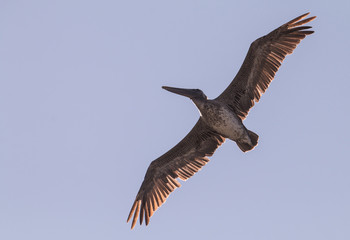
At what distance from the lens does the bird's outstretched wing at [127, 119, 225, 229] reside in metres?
14.5

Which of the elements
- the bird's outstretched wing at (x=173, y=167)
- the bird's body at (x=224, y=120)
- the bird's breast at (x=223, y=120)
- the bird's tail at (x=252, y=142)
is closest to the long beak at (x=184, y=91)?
the bird's body at (x=224, y=120)

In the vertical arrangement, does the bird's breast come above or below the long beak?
below

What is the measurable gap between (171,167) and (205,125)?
137 cm

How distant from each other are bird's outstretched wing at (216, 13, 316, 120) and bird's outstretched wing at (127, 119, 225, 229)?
40.6 inches

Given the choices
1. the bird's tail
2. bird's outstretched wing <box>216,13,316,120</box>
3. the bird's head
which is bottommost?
the bird's tail

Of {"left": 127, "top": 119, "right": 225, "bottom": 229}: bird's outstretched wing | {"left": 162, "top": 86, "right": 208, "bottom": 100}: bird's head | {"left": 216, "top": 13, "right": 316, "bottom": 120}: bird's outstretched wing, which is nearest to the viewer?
{"left": 216, "top": 13, "right": 316, "bottom": 120}: bird's outstretched wing

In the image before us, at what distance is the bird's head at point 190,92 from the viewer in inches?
553

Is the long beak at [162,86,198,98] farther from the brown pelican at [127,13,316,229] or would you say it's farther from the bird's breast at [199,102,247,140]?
the bird's breast at [199,102,247,140]

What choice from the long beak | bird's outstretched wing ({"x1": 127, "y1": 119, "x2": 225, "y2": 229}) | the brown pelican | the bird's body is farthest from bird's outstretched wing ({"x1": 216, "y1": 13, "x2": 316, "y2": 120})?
bird's outstretched wing ({"x1": 127, "y1": 119, "x2": 225, "y2": 229})

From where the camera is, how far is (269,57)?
13656mm

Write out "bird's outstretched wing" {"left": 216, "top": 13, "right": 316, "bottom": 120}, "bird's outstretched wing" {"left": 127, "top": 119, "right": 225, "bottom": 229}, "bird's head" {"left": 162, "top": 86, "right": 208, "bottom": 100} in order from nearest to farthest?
"bird's outstretched wing" {"left": 216, "top": 13, "right": 316, "bottom": 120} → "bird's head" {"left": 162, "top": 86, "right": 208, "bottom": 100} → "bird's outstretched wing" {"left": 127, "top": 119, "right": 225, "bottom": 229}

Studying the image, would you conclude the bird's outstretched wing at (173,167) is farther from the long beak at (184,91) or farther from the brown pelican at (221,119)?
the long beak at (184,91)

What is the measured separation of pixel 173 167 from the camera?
48.7 ft

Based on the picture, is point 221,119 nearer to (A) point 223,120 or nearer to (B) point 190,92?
(A) point 223,120
